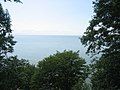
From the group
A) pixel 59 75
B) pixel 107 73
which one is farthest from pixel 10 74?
pixel 59 75

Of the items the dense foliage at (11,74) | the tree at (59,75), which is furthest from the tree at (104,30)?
the tree at (59,75)

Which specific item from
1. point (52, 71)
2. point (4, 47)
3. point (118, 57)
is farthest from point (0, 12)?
point (52, 71)

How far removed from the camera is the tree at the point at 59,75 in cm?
5628

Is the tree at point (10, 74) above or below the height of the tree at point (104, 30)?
below

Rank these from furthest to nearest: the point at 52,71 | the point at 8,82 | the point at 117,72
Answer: the point at 52,71 < the point at 117,72 < the point at 8,82

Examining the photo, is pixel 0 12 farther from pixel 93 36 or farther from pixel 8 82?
pixel 93 36

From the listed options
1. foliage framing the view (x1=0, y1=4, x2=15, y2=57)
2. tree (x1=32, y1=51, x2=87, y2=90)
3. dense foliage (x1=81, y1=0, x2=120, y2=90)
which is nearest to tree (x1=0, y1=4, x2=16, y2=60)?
foliage framing the view (x1=0, y1=4, x2=15, y2=57)

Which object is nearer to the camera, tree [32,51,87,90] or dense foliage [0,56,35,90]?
dense foliage [0,56,35,90]

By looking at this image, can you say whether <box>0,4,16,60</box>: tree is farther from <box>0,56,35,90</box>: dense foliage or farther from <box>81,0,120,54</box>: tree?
<box>81,0,120,54</box>: tree

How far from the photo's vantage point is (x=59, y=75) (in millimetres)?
56312

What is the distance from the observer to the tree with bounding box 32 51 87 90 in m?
56.3

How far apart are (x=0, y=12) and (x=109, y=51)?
918cm

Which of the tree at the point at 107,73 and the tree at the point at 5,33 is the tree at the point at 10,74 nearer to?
the tree at the point at 5,33

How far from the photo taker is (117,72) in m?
23.2
